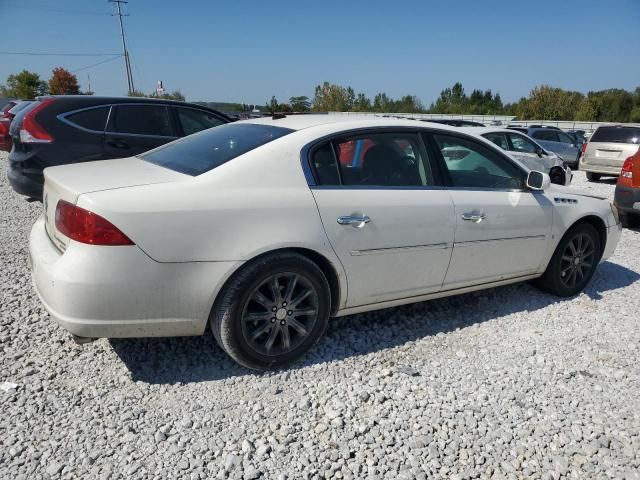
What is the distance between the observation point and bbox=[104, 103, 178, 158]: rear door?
6375mm

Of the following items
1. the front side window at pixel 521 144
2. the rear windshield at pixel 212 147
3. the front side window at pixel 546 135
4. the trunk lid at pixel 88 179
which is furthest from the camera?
the front side window at pixel 546 135

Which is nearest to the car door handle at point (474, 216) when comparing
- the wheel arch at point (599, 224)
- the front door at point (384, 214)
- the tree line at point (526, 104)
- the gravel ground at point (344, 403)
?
the front door at point (384, 214)

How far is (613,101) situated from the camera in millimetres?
50719

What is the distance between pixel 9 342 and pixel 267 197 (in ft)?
6.46

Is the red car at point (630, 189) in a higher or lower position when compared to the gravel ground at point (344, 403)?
higher

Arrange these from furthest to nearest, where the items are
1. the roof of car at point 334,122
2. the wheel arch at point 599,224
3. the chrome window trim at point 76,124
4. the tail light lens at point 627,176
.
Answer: the tail light lens at point 627,176, the chrome window trim at point 76,124, the wheel arch at point 599,224, the roof of car at point 334,122

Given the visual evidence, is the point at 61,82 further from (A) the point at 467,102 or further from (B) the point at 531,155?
(B) the point at 531,155

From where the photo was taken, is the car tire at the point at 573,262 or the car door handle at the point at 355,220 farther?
the car tire at the point at 573,262

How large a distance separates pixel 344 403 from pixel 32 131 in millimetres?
5211

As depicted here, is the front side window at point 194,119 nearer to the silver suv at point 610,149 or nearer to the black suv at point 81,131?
the black suv at point 81,131

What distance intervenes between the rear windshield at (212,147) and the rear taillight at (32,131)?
3.09 meters

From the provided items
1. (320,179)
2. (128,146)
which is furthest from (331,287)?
(128,146)

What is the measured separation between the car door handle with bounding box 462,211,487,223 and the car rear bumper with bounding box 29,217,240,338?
5.66 ft

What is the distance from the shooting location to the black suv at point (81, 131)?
5.83m
